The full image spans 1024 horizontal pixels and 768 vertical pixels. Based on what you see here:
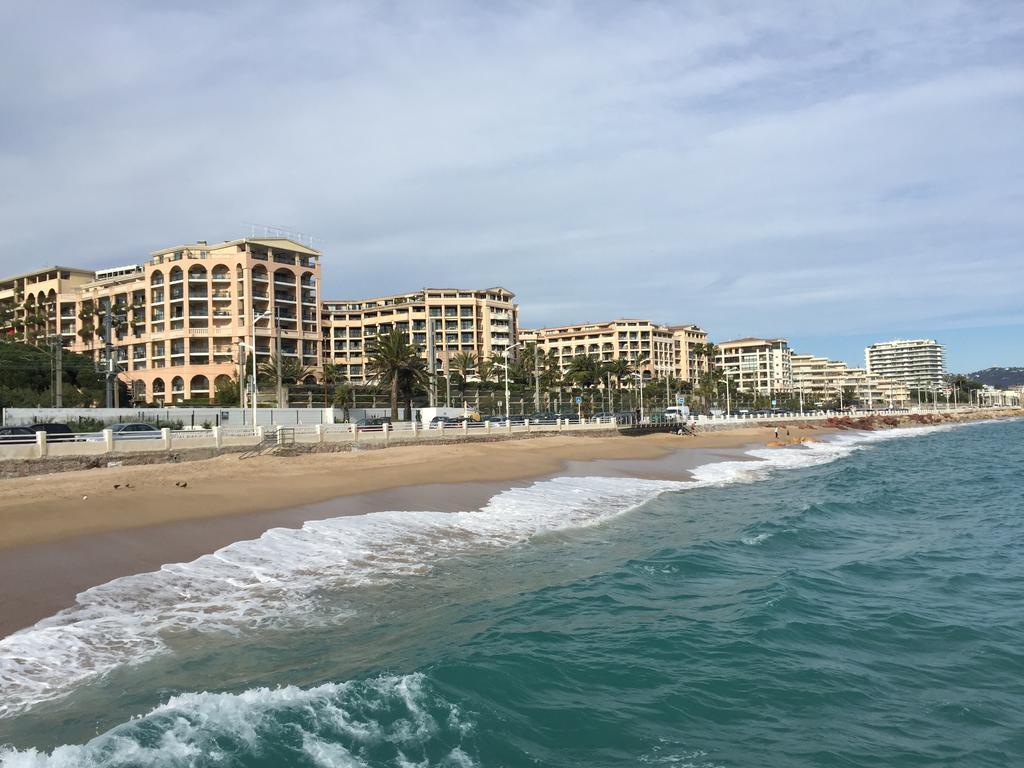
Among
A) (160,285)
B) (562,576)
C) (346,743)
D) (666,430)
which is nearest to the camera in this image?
(346,743)

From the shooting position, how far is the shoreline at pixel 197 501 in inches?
526

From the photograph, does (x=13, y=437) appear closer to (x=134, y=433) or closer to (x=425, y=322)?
(x=134, y=433)

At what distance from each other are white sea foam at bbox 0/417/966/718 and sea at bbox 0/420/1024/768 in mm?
61

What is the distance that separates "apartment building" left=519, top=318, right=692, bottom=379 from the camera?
15938cm

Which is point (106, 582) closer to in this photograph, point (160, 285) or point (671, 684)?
point (671, 684)

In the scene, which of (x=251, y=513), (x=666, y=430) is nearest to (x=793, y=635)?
(x=251, y=513)

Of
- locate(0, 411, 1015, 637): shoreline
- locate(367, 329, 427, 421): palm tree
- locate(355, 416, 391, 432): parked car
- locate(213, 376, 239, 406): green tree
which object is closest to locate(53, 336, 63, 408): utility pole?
locate(213, 376, 239, 406): green tree

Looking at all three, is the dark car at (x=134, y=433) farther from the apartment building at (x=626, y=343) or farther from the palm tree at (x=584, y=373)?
the apartment building at (x=626, y=343)

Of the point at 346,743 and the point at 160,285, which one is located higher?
the point at 160,285

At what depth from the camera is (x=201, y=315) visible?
307 feet

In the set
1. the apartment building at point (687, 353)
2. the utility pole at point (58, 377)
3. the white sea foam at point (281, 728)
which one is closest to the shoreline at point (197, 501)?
the white sea foam at point (281, 728)

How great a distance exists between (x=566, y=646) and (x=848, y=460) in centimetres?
4339

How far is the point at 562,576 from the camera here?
1425 centimetres

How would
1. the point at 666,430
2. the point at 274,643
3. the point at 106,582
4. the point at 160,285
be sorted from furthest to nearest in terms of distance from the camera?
1. the point at 160,285
2. the point at 666,430
3. the point at 106,582
4. the point at 274,643
